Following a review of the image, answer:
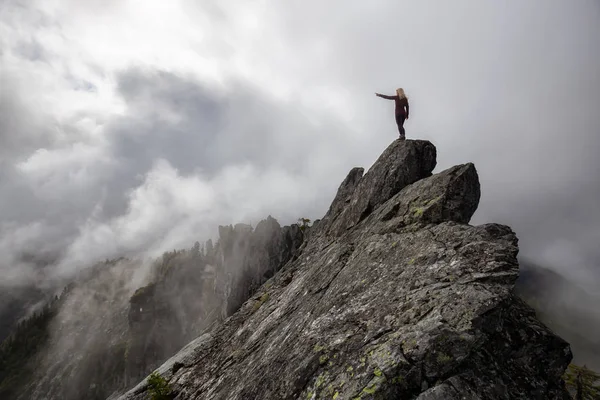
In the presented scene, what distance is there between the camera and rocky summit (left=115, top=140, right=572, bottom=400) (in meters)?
10.8

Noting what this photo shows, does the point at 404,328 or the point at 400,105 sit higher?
the point at 400,105

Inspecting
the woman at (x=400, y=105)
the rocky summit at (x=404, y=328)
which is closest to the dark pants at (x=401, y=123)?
the woman at (x=400, y=105)

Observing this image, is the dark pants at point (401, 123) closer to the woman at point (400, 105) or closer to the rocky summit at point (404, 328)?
the woman at point (400, 105)

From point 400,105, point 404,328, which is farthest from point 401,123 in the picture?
point 404,328

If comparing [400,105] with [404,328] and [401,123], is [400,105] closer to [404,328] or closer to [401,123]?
[401,123]

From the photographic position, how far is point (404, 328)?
A: 39.7ft

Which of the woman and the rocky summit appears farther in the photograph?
the woman

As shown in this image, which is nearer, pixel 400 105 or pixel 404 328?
pixel 404 328

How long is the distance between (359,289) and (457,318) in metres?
5.79

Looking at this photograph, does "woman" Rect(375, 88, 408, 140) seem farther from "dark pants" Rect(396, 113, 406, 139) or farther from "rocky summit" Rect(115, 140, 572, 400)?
"rocky summit" Rect(115, 140, 572, 400)

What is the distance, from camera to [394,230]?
67.3 ft

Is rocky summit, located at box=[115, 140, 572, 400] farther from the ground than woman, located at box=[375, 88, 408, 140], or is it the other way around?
woman, located at box=[375, 88, 408, 140]

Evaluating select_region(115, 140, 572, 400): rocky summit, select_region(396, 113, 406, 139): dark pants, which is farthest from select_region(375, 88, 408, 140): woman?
select_region(115, 140, 572, 400): rocky summit

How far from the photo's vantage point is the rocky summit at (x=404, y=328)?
1075 centimetres
